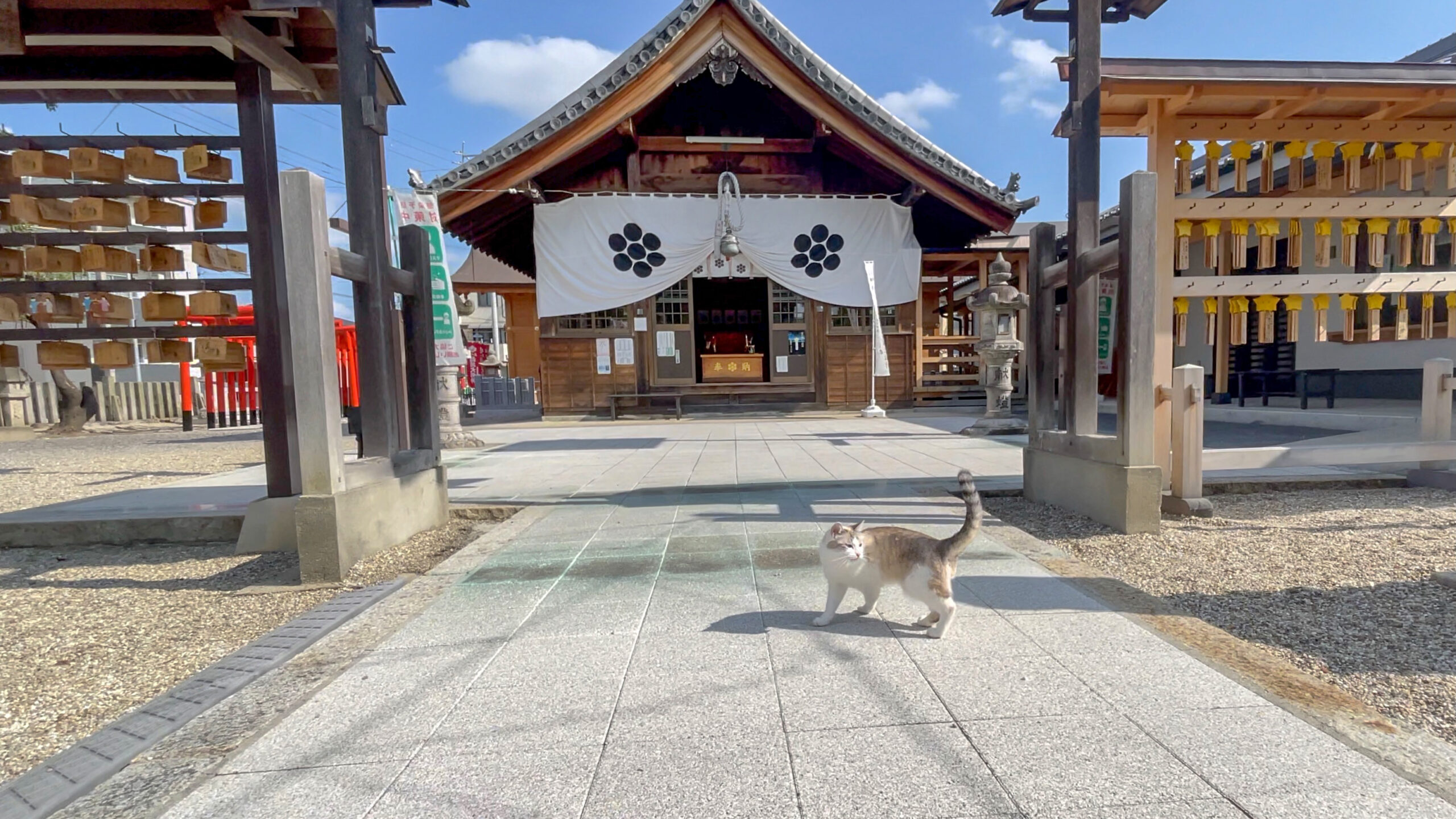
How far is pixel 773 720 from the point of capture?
200 centimetres

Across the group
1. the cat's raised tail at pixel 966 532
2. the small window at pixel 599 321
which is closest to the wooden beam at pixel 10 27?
the cat's raised tail at pixel 966 532

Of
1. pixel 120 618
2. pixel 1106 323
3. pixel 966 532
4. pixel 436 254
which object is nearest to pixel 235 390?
pixel 436 254

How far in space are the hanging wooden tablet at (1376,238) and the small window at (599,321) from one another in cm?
1117

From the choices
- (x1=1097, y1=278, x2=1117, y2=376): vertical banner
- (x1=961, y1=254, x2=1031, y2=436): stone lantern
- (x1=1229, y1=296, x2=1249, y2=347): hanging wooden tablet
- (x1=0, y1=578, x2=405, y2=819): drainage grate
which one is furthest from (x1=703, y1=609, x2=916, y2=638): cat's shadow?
(x1=961, y1=254, x2=1031, y2=436): stone lantern

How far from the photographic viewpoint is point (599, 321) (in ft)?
43.7

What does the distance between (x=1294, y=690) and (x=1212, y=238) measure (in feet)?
13.3

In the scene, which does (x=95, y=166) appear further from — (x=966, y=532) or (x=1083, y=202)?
(x=1083, y=202)

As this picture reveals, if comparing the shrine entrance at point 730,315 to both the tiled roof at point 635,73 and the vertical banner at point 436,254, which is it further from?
the vertical banner at point 436,254

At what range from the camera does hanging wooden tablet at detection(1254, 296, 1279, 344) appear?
4.76 m

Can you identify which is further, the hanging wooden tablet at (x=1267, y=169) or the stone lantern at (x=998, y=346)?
the stone lantern at (x=998, y=346)

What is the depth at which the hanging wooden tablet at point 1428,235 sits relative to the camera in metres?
4.94

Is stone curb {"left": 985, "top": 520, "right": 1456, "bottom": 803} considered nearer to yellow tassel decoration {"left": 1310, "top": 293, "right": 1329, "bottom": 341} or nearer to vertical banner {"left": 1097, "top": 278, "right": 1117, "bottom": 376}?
vertical banner {"left": 1097, "top": 278, "right": 1117, "bottom": 376}

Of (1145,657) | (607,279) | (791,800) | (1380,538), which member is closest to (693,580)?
(791,800)

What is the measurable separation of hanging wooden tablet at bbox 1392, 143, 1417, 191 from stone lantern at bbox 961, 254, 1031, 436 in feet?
14.8
